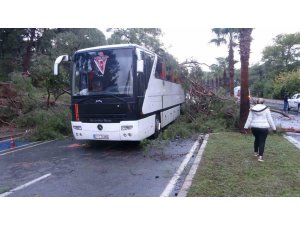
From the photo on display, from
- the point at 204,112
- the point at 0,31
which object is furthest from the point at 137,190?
the point at 0,31

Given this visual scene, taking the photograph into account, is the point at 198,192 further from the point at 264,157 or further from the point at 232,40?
the point at 232,40

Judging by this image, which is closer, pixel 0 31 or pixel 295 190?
pixel 295 190

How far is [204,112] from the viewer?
47.4 feet

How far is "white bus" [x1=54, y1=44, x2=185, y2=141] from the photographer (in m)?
8.82

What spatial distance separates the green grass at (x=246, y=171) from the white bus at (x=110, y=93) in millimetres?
2431

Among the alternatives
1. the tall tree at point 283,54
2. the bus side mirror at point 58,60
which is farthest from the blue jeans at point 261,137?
the tall tree at point 283,54

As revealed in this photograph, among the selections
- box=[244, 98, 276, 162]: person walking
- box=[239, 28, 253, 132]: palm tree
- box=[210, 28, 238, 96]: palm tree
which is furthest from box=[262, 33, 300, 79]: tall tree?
box=[244, 98, 276, 162]: person walking

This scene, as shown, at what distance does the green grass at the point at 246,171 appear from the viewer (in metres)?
5.30

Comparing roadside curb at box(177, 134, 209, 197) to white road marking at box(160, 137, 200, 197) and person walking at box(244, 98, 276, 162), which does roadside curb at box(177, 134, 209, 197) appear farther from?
person walking at box(244, 98, 276, 162)

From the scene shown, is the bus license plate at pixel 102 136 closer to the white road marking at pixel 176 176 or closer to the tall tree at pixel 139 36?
the white road marking at pixel 176 176

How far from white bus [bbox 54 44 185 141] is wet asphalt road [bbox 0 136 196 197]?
0.77m

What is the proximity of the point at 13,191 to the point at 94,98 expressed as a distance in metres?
3.90

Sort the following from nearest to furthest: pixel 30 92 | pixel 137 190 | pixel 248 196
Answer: pixel 248 196 → pixel 137 190 → pixel 30 92

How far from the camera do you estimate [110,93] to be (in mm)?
8898
